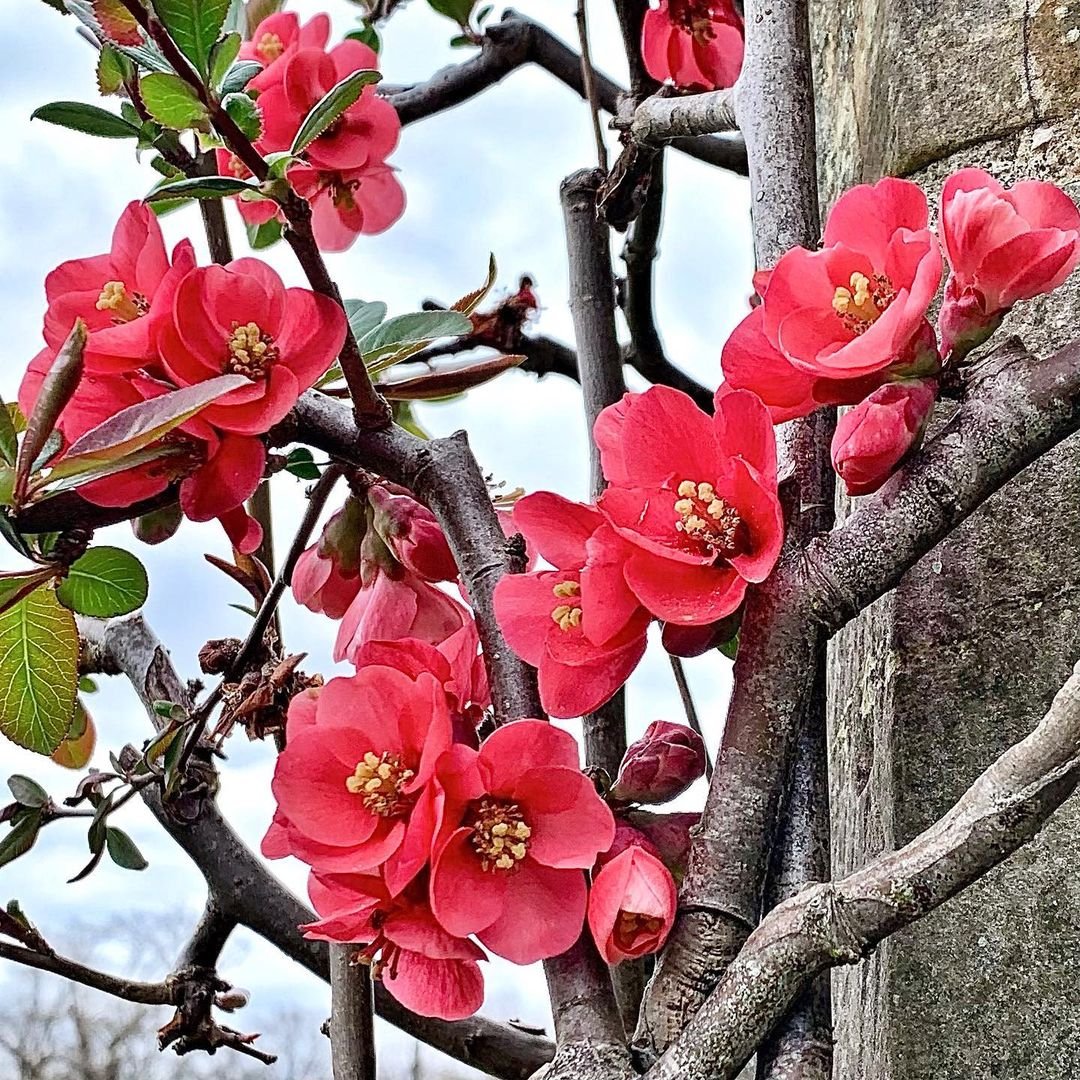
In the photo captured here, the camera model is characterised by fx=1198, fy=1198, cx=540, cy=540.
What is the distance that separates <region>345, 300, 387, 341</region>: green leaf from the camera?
19.6 inches

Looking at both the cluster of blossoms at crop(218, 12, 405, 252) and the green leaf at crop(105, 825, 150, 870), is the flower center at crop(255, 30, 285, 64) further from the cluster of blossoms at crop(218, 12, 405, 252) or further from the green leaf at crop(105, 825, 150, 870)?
the green leaf at crop(105, 825, 150, 870)

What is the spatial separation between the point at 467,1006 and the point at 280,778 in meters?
0.09

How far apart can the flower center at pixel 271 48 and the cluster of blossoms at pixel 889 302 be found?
46 cm

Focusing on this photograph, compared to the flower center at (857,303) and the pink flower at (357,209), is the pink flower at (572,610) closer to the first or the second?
the flower center at (857,303)

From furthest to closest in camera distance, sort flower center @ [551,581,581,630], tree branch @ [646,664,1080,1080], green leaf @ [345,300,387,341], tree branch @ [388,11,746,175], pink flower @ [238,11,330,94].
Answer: tree branch @ [388,11,746,175], pink flower @ [238,11,330,94], green leaf @ [345,300,387,341], flower center @ [551,581,581,630], tree branch @ [646,664,1080,1080]

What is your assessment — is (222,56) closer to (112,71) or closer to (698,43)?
(112,71)

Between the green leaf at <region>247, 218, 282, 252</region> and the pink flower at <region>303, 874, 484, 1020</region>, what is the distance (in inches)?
19.0

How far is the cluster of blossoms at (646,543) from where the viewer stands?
36cm

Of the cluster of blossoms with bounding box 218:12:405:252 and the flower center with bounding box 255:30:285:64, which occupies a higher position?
the flower center with bounding box 255:30:285:64

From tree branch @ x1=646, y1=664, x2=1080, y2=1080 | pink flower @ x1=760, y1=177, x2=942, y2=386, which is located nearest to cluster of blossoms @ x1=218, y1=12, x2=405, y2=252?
pink flower @ x1=760, y1=177, x2=942, y2=386

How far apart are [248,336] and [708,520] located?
167 millimetres

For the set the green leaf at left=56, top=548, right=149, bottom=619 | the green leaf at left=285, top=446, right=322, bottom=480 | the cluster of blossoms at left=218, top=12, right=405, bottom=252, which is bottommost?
the green leaf at left=56, top=548, right=149, bottom=619

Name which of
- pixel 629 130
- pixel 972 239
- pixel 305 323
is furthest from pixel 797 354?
pixel 629 130

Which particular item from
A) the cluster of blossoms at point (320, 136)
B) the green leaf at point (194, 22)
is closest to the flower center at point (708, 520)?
the green leaf at point (194, 22)
